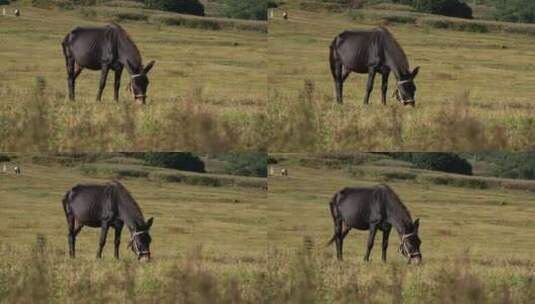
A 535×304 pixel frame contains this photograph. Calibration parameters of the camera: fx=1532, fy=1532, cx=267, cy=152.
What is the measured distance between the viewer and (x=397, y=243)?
36.0 m

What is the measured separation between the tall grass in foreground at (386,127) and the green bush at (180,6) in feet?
11.2

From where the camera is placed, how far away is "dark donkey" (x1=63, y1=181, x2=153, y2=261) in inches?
1314

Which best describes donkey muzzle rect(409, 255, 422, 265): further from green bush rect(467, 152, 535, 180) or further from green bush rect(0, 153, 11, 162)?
green bush rect(0, 153, 11, 162)

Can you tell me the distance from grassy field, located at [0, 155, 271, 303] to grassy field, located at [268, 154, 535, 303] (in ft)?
2.51

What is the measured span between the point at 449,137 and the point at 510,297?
4.30 meters

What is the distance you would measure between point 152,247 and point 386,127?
5857mm

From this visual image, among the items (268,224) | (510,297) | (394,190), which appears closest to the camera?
(510,297)

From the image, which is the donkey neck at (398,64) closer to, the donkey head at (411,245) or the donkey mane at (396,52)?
the donkey mane at (396,52)

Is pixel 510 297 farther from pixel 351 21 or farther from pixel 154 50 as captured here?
pixel 154 50

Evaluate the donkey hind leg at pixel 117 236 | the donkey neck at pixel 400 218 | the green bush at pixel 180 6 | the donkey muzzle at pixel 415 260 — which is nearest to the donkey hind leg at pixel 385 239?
the donkey neck at pixel 400 218

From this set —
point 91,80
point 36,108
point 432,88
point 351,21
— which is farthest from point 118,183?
point 432,88

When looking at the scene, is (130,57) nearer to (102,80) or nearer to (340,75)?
(102,80)

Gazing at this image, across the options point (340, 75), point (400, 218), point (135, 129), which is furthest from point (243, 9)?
point (400, 218)

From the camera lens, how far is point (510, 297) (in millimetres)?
31422
